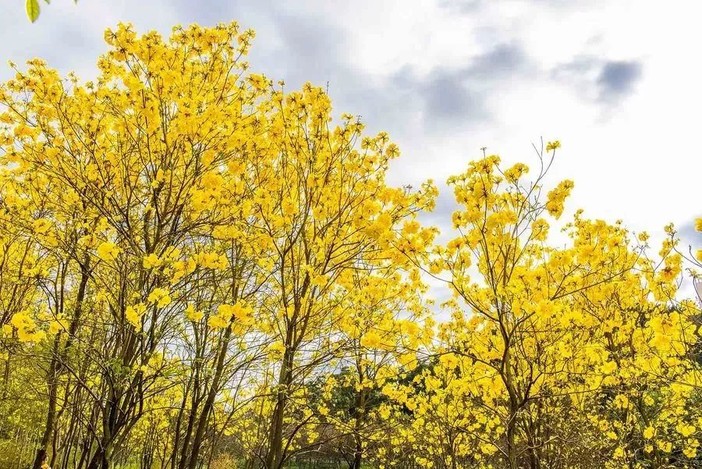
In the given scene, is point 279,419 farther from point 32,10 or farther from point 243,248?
point 32,10

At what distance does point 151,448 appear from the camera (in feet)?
34.6

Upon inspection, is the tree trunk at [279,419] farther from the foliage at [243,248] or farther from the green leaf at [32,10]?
the green leaf at [32,10]

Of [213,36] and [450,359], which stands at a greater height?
[213,36]

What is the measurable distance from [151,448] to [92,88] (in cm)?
887

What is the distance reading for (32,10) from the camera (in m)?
1.04

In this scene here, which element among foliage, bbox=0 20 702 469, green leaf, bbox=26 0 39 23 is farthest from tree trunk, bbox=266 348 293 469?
green leaf, bbox=26 0 39 23

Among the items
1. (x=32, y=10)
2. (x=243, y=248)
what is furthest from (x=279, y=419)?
(x=32, y=10)

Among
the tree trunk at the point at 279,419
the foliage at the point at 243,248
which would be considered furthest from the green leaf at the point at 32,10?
the tree trunk at the point at 279,419

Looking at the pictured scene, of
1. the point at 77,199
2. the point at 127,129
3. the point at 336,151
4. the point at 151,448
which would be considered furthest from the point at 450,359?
the point at 151,448

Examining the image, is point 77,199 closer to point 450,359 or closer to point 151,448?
point 450,359

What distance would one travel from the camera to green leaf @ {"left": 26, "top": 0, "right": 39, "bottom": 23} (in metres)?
1.03

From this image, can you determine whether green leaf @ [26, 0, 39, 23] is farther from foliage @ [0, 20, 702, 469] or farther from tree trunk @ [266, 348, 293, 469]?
tree trunk @ [266, 348, 293, 469]

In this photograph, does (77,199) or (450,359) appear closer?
(450,359)

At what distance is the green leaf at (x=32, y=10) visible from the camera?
40.4 inches
